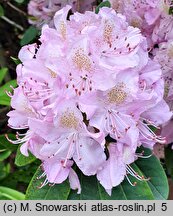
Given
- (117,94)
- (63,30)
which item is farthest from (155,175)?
(63,30)

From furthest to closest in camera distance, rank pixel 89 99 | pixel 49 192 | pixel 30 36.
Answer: pixel 30 36 < pixel 49 192 < pixel 89 99

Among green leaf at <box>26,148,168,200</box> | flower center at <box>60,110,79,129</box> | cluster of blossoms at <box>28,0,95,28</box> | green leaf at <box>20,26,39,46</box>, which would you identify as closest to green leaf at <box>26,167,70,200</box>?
green leaf at <box>26,148,168,200</box>

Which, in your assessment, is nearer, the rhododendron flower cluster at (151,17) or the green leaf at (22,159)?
the green leaf at (22,159)

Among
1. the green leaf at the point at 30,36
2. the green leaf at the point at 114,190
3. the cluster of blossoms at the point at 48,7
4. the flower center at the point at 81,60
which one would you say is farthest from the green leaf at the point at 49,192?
the green leaf at the point at 30,36

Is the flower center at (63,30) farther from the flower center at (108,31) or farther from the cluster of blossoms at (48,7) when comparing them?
the cluster of blossoms at (48,7)

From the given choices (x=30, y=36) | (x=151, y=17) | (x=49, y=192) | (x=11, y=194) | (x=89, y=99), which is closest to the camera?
(x=89, y=99)

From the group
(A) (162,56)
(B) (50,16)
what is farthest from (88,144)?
(B) (50,16)

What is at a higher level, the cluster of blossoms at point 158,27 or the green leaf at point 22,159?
the cluster of blossoms at point 158,27

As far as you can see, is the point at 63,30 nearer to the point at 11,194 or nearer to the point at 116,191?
the point at 116,191
